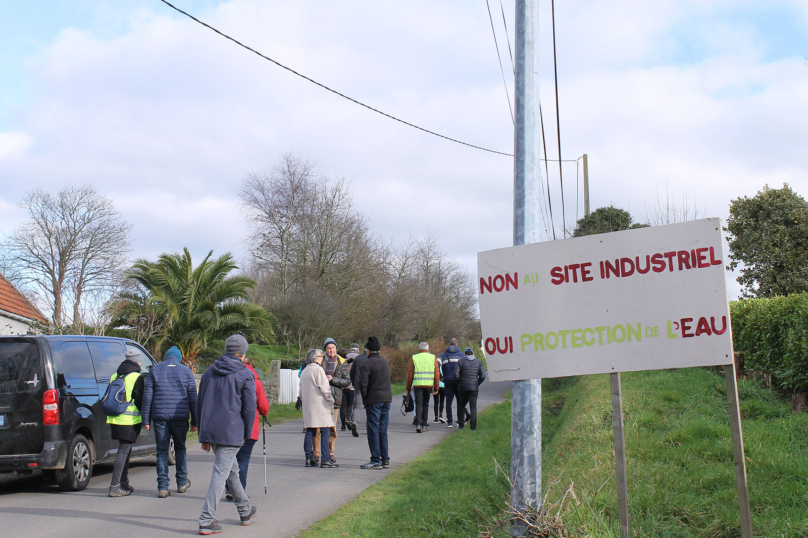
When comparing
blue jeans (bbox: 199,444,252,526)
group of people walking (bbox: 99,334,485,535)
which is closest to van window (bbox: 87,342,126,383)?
group of people walking (bbox: 99,334,485,535)

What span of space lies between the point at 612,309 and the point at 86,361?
708 cm

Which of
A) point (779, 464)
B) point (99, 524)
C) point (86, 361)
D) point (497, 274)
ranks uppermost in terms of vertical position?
point (497, 274)

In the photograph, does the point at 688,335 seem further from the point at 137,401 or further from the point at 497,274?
the point at 137,401

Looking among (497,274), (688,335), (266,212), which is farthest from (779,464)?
(266,212)

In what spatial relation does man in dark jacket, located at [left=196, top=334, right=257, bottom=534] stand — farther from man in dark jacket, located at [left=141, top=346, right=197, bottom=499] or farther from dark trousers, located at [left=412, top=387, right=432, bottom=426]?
dark trousers, located at [left=412, top=387, right=432, bottom=426]

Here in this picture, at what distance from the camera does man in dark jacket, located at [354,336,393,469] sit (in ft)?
31.9

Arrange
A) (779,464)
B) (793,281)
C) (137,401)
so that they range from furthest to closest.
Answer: (793,281) < (137,401) < (779,464)

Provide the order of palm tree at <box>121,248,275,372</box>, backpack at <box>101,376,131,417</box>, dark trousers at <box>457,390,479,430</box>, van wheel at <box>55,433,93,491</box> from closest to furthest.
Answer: backpack at <box>101,376,131,417</box>
van wheel at <box>55,433,93,491</box>
dark trousers at <box>457,390,479,430</box>
palm tree at <box>121,248,275,372</box>

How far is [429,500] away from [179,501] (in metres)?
2.88

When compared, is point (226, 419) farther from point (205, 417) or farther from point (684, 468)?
point (684, 468)

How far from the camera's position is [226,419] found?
6301mm

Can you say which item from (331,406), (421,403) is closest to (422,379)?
(421,403)

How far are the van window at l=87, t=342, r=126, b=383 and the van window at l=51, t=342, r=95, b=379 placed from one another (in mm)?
115

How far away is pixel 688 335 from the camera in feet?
14.3
